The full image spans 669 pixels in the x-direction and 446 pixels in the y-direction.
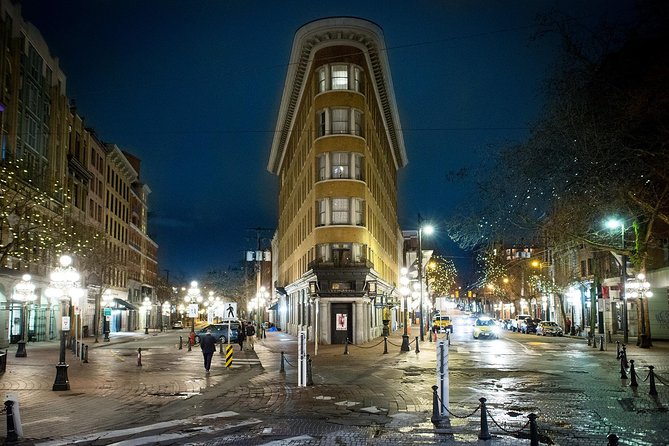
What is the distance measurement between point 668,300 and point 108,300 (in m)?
55.1

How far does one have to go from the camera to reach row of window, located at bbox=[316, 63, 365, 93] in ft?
157

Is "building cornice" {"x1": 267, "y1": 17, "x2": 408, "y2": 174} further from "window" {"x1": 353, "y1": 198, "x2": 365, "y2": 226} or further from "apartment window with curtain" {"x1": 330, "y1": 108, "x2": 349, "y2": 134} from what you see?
"window" {"x1": 353, "y1": 198, "x2": 365, "y2": 226}

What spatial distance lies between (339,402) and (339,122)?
3223 cm

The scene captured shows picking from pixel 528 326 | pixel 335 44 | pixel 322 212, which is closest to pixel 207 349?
pixel 322 212

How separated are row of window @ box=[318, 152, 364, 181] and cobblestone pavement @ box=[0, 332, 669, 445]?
19.3 meters

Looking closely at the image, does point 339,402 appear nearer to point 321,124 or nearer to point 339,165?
point 339,165

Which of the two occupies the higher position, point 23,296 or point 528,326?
point 23,296

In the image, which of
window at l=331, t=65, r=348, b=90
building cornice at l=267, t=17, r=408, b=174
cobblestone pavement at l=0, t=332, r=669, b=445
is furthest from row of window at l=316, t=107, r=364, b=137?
cobblestone pavement at l=0, t=332, r=669, b=445

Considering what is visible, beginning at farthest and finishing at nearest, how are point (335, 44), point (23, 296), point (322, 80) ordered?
point (335, 44) → point (322, 80) → point (23, 296)

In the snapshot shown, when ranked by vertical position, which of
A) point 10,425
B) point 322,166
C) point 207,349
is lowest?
point 10,425

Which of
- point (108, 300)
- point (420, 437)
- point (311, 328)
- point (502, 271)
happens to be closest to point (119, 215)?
point (108, 300)

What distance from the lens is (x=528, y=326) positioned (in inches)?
2872

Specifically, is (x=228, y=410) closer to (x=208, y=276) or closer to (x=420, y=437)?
(x=420, y=437)

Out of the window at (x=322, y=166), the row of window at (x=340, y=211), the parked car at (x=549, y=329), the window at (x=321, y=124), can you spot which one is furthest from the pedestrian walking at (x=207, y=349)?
the parked car at (x=549, y=329)
